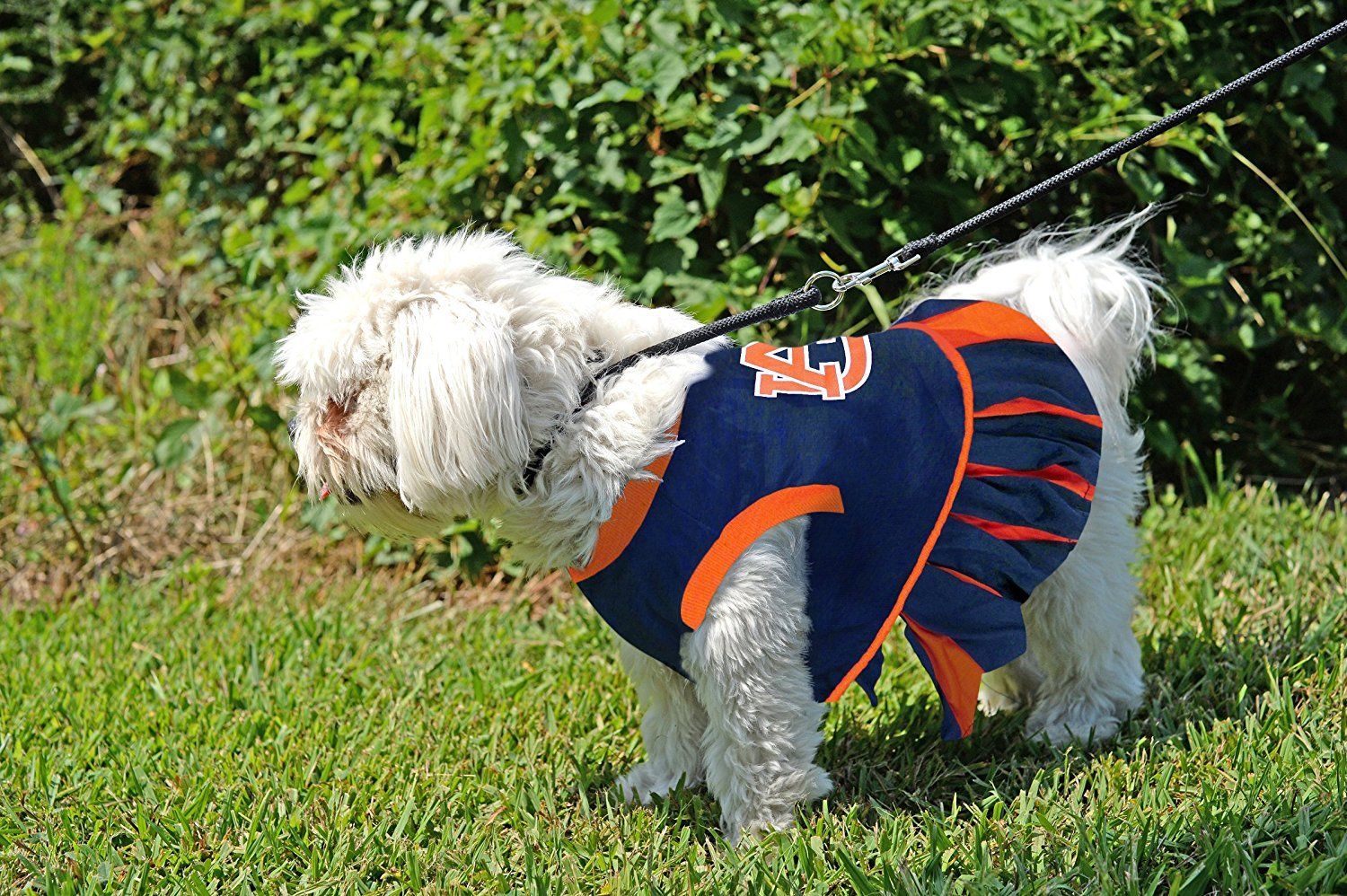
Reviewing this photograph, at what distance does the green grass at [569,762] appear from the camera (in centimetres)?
271

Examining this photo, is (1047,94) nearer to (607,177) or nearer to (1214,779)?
(607,177)

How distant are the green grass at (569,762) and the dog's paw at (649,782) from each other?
6 cm

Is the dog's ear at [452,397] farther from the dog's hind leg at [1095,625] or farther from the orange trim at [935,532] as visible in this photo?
the dog's hind leg at [1095,625]

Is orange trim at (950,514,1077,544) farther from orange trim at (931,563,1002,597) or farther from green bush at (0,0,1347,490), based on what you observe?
green bush at (0,0,1347,490)

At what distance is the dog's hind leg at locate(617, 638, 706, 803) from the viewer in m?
3.14

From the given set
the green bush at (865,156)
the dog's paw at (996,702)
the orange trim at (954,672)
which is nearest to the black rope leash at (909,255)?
the orange trim at (954,672)

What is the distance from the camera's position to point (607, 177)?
14.5 ft

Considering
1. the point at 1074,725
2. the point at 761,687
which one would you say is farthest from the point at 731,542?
the point at 1074,725

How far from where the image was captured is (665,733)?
3217 mm

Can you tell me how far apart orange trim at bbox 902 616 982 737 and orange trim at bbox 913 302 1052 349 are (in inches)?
26.8

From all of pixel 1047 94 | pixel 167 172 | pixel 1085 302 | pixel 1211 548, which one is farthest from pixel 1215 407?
pixel 167 172

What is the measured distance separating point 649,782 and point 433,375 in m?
1.31

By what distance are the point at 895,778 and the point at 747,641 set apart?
32.7 inches

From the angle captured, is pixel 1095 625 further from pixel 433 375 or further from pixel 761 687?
pixel 433 375
